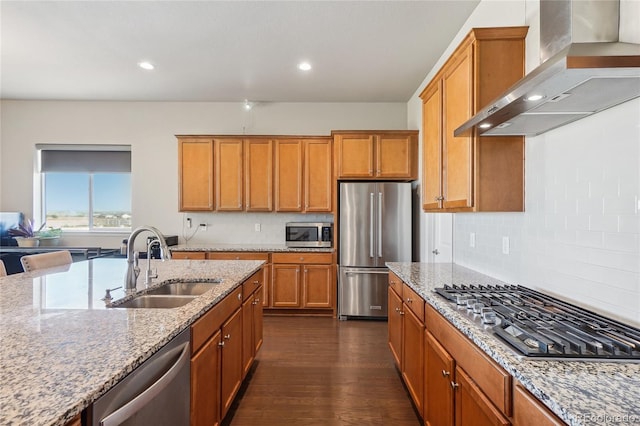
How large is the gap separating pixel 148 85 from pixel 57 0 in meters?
1.65

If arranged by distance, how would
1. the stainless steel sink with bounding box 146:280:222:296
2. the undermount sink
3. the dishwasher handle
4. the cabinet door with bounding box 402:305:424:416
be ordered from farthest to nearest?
the stainless steel sink with bounding box 146:280:222:296 < the cabinet door with bounding box 402:305:424:416 < the undermount sink < the dishwasher handle

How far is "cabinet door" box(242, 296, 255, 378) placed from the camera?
225 cm

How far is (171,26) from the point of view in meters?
2.79

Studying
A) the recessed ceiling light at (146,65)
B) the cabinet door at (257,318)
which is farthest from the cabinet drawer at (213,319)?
the recessed ceiling light at (146,65)

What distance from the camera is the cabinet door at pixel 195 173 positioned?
441 cm

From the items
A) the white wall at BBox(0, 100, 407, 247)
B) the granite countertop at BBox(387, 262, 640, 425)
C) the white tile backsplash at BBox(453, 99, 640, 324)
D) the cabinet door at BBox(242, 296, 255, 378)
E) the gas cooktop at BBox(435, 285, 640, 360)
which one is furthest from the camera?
the white wall at BBox(0, 100, 407, 247)

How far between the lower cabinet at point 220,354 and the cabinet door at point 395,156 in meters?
2.44

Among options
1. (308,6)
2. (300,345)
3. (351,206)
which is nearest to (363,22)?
(308,6)

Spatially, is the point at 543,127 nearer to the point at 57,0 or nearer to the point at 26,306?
the point at 26,306

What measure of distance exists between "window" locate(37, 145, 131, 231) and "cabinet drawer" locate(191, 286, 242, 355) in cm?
375

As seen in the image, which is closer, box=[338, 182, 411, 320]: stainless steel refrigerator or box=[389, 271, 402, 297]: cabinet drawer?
box=[389, 271, 402, 297]: cabinet drawer

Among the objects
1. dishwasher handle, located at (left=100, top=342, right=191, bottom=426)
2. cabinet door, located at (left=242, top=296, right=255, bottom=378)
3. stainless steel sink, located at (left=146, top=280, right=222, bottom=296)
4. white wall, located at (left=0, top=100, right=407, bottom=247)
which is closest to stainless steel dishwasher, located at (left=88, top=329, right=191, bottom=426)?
dishwasher handle, located at (left=100, top=342, right=191, bottom=426)

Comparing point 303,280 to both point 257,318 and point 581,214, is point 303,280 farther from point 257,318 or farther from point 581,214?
point 581,214

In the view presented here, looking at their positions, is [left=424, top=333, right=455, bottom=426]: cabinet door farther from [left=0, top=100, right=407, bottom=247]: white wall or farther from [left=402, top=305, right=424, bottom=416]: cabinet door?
[left=0, top=100, right=407, bottom=247]: white wall
